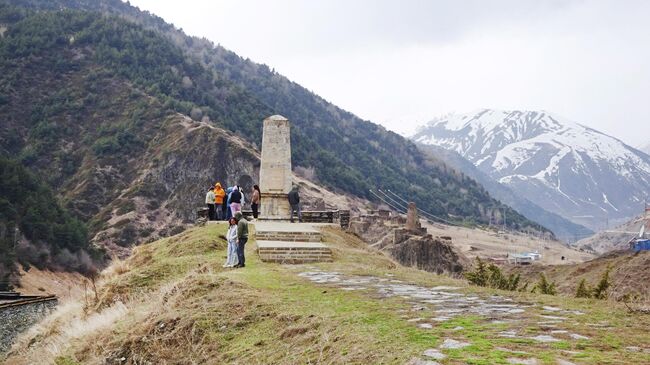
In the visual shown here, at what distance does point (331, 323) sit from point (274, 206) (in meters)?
15.1

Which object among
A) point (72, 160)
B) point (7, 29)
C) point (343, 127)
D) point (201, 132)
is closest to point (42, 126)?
point (72, 160)

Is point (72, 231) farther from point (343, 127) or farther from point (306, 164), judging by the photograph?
point (343, 127)

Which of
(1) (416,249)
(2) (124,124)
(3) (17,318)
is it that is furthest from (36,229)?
(3) (17,318)

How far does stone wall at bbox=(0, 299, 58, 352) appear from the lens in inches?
829

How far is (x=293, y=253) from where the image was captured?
13867 mm

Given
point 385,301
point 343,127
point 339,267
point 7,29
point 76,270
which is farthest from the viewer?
point 343,127

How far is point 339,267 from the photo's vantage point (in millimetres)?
12398

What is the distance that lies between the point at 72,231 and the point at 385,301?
46773 millimetres

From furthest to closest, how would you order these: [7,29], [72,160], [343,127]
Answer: [343,127]
[7,29]
[72,160]

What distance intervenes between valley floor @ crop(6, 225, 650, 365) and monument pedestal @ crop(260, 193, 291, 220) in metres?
9.25

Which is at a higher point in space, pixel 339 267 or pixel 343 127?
pixel 343 127

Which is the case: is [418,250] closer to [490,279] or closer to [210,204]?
[210,204]

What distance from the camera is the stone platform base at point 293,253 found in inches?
535

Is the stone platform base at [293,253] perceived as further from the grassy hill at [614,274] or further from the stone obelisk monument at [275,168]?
the grassy hill at [614,274]
